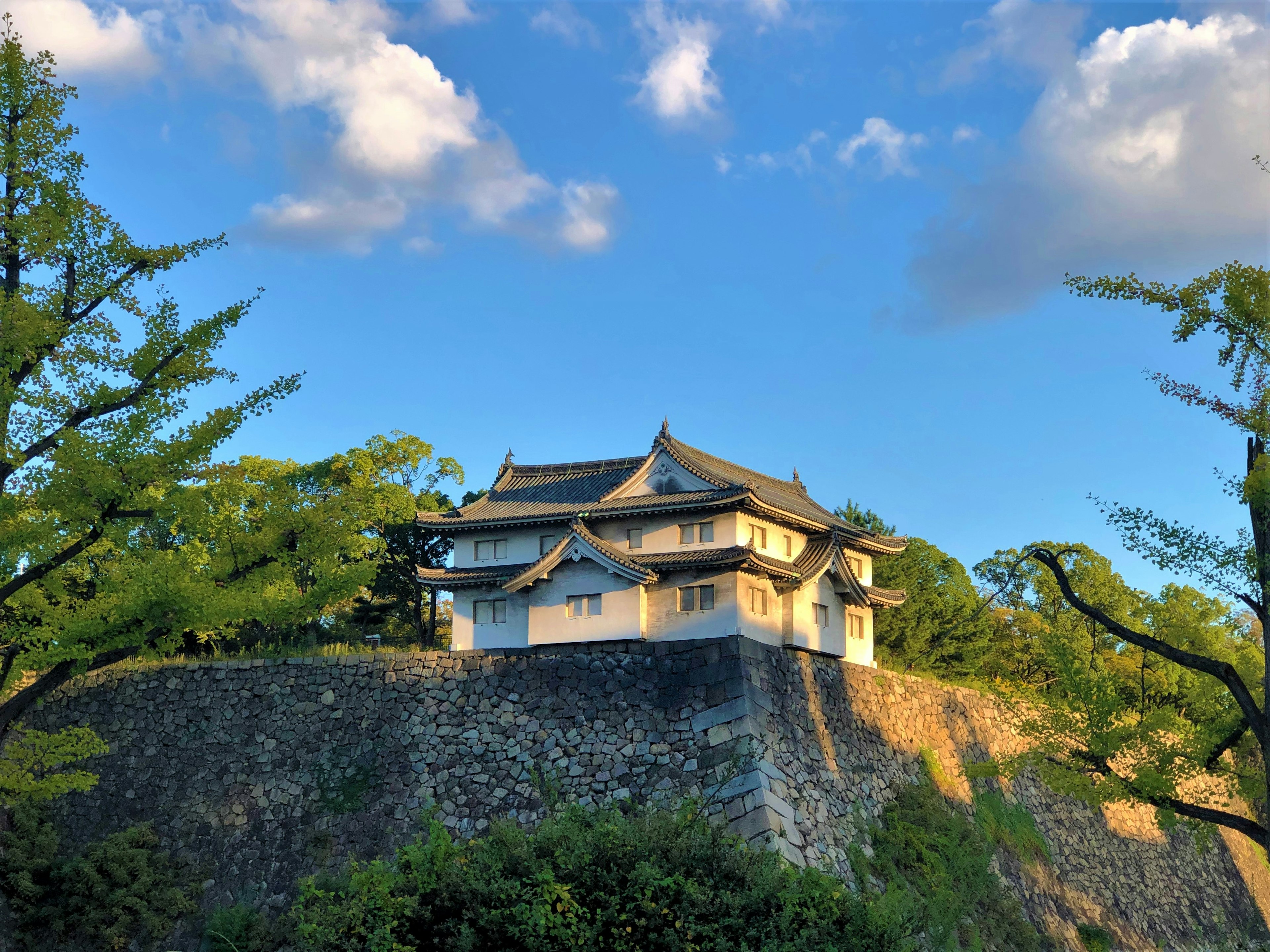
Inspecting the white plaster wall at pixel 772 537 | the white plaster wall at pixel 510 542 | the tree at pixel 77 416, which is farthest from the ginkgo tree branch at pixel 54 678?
the white plaster wall at pixel 772 537

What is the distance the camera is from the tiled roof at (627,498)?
1108 inches

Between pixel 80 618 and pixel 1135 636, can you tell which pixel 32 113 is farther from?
pixel 1135 636

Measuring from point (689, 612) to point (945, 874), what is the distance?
8214 millimetres

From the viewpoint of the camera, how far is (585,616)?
27.6 meters

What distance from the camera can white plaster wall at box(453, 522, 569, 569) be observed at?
30.3m

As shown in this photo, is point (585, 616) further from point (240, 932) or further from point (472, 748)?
point (240, 932)

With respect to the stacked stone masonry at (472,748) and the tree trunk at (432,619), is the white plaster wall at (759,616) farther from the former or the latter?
the tree trunk at (432,619)

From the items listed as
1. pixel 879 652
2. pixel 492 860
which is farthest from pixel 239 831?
pixel 879 652

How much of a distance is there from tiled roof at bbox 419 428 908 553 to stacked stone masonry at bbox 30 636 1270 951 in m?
3.69

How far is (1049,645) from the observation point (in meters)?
19.6

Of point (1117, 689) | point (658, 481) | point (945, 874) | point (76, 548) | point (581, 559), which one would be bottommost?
point (945, 874)

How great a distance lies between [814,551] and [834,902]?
17.4 metres

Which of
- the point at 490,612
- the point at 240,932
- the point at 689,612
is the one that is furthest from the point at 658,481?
the point at 240,932

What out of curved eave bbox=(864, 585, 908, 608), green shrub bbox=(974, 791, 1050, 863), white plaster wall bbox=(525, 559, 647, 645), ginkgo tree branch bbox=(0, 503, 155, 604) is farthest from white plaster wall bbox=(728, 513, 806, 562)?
ginkgo tree branch bbox=(0, 503, 155, 604)
